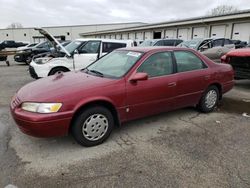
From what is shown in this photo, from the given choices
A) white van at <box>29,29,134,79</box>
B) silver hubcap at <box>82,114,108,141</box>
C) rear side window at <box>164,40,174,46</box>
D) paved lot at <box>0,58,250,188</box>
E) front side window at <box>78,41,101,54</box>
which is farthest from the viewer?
rear side window at <box>164,40,174,46</box>

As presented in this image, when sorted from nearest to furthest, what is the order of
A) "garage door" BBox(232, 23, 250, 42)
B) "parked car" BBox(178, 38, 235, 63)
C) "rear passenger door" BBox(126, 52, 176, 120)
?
"rear passenger door" BBox(126, 52, 176, 120)
"parked car" BBox(178, 38, 235, 63)
"garage door" BBox(232, 23, 250, 42)

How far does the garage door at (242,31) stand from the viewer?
1909cm

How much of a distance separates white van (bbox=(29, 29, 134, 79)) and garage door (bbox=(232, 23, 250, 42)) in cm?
1479

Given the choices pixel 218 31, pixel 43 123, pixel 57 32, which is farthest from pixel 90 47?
pixel 57 32

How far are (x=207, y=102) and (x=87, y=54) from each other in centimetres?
477

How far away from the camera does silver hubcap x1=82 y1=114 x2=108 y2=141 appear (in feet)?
11.3

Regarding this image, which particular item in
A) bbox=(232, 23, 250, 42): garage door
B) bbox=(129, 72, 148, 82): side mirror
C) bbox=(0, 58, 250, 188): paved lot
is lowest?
bbox=(0, 58, 250, 188): paved lot

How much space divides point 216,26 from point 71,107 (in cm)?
2264

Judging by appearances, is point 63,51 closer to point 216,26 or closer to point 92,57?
point 92,57

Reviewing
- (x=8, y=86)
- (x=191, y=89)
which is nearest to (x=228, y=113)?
(x=191, y=89)

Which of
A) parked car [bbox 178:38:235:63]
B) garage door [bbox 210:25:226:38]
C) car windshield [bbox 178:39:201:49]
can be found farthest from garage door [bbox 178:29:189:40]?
car windshield [bbox 178:39:201:49]

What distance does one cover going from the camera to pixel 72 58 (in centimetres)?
781

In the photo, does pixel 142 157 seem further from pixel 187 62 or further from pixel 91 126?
pixel 187 62

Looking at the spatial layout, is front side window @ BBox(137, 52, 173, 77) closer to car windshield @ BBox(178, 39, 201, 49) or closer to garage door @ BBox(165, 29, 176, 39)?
car windshield @ BBox(178, 39, 201, 49)
